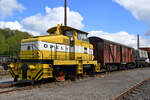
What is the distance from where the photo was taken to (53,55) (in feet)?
29.4

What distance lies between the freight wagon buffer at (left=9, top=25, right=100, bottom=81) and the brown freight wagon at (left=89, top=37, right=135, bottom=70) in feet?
9.69

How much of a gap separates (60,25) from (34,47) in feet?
8.93

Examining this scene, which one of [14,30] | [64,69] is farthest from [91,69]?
[14,30]

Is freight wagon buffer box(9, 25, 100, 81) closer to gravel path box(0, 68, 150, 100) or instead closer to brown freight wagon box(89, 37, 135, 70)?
gravel path box(0, 68, 150, 100)

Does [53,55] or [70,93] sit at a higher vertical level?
[53,55]

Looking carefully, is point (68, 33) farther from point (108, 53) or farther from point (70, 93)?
point (108, 53)

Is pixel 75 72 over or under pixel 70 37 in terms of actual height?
under

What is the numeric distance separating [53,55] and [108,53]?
748 centimetres

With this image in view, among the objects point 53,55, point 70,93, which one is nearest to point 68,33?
point 53,55

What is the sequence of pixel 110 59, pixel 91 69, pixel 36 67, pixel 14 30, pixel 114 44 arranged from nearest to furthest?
pixel 36 67 → pixel 91 69 → pixel 110 59 → pixel 114 44 → pixel 14 30

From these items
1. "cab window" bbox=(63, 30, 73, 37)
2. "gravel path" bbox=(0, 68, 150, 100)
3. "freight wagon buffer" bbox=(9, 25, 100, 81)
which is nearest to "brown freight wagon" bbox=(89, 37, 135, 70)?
"freight wagon buffer" bbox=(9, 25, 100, 81)

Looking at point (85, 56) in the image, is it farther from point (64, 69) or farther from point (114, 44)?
point (114, 44)

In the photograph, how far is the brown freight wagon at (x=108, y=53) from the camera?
46.3 ft

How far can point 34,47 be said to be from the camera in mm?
8375
